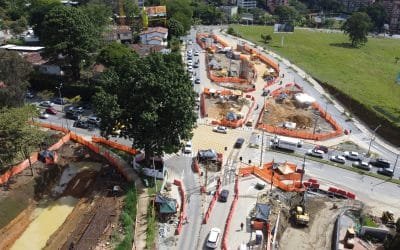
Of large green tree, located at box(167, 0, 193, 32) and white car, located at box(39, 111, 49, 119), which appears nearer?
white car, located at box(39, 111, 49, 119)

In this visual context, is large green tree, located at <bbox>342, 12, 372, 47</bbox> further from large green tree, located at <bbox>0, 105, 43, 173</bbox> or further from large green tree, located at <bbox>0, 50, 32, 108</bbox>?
large green tree, located at <bbox>0, 105, 43, 173</bbox>

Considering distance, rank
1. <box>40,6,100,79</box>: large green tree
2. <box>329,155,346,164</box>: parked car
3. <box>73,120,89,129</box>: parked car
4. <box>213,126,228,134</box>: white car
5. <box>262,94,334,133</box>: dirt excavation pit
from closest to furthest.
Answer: <box>329,155,346,164</box>: parked car < <box>73,120,89,129</box>: parked car < <box>213,126,228,134</box>: white car < <box>262,94,334,133</box>: dirt excavation pit < <box>40,6,100,79</box>: large green tree

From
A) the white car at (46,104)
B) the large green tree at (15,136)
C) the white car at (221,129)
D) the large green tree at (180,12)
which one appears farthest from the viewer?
the large green tree at (180,12)

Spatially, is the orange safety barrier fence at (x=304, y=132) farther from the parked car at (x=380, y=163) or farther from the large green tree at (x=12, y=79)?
the large green tree at (x=12, y=79)

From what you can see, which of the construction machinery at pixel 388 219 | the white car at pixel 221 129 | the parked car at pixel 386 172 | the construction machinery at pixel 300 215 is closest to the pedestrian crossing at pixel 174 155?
the white car at pixel 221 129

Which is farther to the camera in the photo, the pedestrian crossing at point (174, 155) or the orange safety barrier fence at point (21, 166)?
the pedestrian crossing at point (174, 155)

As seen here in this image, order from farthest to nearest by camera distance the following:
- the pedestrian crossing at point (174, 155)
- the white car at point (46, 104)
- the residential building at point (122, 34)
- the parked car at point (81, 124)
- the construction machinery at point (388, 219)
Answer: the residential building at point (122, 34) → the white car at point (46, 104) → the parked car at point (81, 124) → the pedestrian crossing at point (174, 155) → the construction machinery at point (388, 219)

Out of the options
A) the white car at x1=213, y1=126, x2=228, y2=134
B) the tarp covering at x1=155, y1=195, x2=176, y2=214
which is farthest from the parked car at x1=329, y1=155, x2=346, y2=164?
the tarp covering at x1=155, y1=195, x2=176, y2=214
